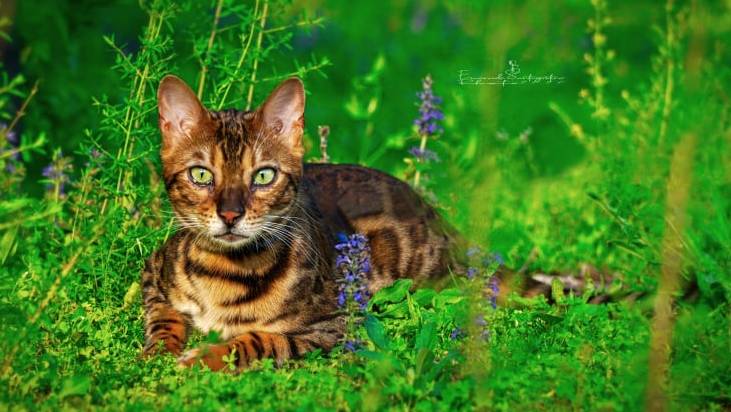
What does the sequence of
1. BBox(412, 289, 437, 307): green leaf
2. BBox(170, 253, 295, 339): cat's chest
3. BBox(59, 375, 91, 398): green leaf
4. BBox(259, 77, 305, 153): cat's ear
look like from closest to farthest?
BBox(59, 375, 91, 398): green leaf
BBox(170, 253, 295, 339): cat's chest
BBox(259, 77, 305, 153): cat's ear
BBox(412, 289, 437, 307): green leaf

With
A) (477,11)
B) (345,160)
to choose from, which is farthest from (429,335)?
(345,160)

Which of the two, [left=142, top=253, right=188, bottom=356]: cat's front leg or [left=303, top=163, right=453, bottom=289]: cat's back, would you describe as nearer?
[left=142, top=253, right=188, bottom=356]: cat's front leg

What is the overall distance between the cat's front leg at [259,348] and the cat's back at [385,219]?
3.11 ft

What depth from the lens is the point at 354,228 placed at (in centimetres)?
527

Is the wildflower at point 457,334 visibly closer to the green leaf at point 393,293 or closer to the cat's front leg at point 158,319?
the green leaf at point 393,293

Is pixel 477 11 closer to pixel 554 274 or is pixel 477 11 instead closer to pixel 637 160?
pixel 554 274

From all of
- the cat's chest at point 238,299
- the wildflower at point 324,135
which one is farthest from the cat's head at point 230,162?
the wildflower at point 324,135

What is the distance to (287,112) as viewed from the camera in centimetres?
462

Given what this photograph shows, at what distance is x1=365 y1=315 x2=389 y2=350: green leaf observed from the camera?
3818mm

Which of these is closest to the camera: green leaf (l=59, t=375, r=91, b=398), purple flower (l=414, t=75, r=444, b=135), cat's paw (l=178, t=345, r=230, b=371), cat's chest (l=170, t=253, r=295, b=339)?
green leaf (l=59, t=375, r=91, b=398)

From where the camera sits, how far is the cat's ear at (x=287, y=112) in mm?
4543

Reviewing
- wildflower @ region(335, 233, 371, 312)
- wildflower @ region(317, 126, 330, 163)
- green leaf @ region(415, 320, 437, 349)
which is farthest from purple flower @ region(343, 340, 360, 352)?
wildflower @ region(317, 126, 330, 163)

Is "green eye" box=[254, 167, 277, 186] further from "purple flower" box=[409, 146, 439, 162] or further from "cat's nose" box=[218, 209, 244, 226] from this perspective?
"purple flower" box=[409, 146, 439, 162]

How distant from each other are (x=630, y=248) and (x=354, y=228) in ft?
4.64
